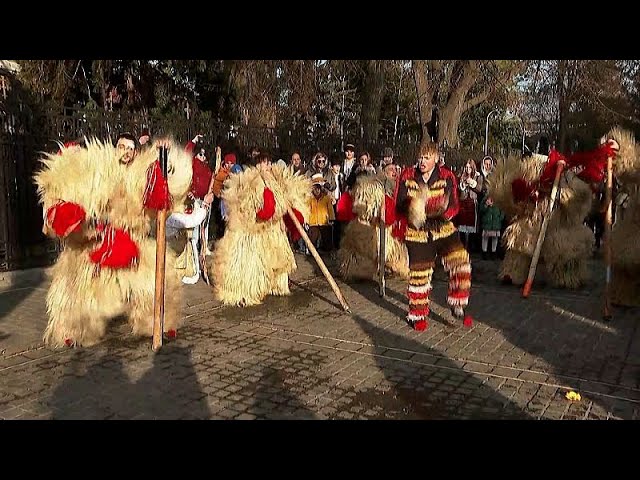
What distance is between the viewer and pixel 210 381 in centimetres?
499

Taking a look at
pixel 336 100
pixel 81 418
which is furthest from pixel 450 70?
pixel 81 418

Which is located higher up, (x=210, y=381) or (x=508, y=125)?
(x=508, y=125)

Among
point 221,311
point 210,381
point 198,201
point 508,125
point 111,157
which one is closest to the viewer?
point 210,381

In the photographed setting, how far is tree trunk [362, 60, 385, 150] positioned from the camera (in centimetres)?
2025

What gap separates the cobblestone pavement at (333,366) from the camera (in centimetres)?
446

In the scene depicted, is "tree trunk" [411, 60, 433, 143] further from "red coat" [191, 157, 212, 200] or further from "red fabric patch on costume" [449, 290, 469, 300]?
"red fabric patch on costume" [449, 290, 469, 300]

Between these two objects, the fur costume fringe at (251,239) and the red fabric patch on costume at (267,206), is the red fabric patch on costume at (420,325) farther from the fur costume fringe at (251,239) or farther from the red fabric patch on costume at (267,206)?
the red fabric patch on costume at (267,206)

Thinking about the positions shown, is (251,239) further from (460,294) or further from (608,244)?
(608,244)

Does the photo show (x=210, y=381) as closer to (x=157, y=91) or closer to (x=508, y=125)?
(x=157, y=91)

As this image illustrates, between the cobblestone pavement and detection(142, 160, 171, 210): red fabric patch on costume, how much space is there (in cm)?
140

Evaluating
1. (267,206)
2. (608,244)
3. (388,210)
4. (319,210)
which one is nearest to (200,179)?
(267,206)

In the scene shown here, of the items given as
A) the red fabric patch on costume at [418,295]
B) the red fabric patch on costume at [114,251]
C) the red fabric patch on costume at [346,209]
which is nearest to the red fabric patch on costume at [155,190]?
the red fabric patch on costume at [114,251]

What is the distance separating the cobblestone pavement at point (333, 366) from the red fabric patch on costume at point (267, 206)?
3.80 feet

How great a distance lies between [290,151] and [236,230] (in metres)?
7.58
